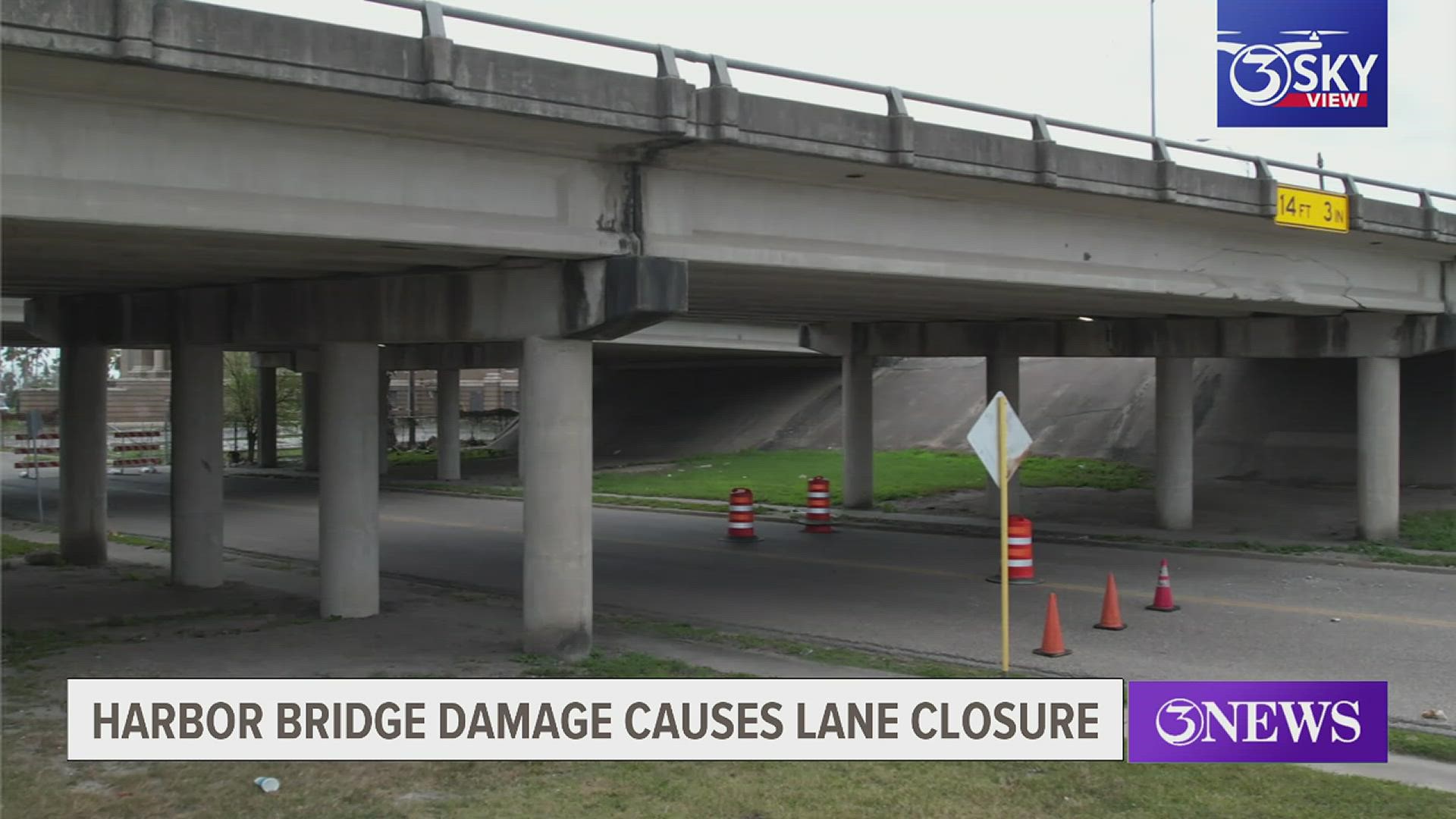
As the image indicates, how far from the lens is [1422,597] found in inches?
660

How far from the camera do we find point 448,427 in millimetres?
39062

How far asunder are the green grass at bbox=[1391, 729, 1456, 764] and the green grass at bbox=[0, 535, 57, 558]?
758 inches

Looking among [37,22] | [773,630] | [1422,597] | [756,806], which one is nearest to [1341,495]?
[1422,597]

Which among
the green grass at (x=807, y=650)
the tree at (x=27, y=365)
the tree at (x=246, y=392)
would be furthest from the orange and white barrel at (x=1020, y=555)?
the tree at (x=27, y=365)

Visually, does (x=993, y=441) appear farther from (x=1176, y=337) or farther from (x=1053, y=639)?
(x=1176, y=337)

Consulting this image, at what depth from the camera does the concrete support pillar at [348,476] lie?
15031 mm

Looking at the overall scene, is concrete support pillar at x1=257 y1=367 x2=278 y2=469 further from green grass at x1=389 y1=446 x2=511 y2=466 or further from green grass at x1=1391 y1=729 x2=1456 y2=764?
green grass at x1=1391 y1=729 x2=1456 y2=764

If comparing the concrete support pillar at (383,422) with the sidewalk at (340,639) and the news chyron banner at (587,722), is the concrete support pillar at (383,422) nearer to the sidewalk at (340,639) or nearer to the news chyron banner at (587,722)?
the sidewalk at (340,639)

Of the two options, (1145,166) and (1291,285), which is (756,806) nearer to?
(1145,166)

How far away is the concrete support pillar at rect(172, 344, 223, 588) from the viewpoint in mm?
17469

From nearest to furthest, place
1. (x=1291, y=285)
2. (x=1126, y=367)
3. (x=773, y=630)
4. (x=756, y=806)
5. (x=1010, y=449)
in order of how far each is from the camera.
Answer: (x=756, y=806), (x=1010, y=449), (x=773, y=630), (x=1291, y=285), (x=1126, y=367)

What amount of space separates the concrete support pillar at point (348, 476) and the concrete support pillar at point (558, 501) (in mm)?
3183

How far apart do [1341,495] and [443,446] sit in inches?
916

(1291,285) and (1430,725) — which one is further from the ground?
(1291,285)
